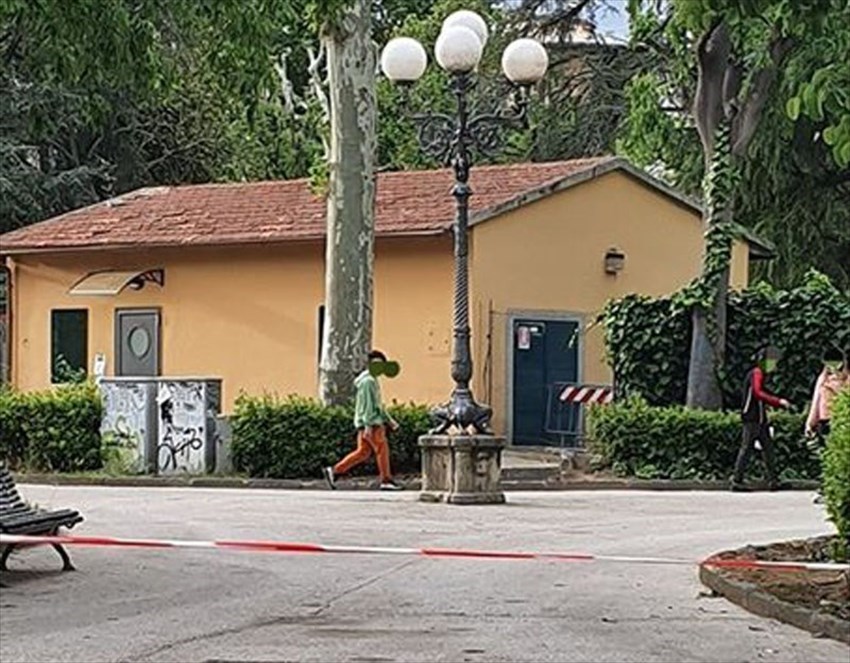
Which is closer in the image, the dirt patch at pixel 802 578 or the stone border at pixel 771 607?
the stone border at pixel 771 607

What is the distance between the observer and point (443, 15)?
4216 centimetres

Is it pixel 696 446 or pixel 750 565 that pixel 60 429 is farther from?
pixel 750 565

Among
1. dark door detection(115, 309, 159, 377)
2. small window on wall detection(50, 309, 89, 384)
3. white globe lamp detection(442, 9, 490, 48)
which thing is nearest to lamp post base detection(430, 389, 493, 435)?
white globe lamp detection(442, 9, 490, 48)

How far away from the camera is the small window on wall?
32.5m

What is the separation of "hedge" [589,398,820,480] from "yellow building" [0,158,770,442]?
14.0 feet

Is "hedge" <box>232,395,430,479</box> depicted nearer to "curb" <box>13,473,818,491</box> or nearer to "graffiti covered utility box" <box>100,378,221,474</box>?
"curb" <box>13,473,818,491</box>

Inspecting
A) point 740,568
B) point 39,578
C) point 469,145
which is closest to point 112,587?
point 39,578

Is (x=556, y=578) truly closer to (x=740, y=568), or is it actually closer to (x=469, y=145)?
(x=740, y=568)

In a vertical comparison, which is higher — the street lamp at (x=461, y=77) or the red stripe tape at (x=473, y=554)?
the street lamp at (x=461, y=77)

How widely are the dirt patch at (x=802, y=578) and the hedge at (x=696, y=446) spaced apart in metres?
9.82

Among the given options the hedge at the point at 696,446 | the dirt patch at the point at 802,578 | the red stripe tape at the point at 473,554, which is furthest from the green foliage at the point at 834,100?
the hedge at the point at 696,446

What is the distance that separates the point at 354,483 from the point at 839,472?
12296 millimetres

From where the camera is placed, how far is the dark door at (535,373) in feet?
95.7

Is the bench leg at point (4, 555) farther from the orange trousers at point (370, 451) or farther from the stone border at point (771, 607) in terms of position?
the orange trousers at point (370, 451)
